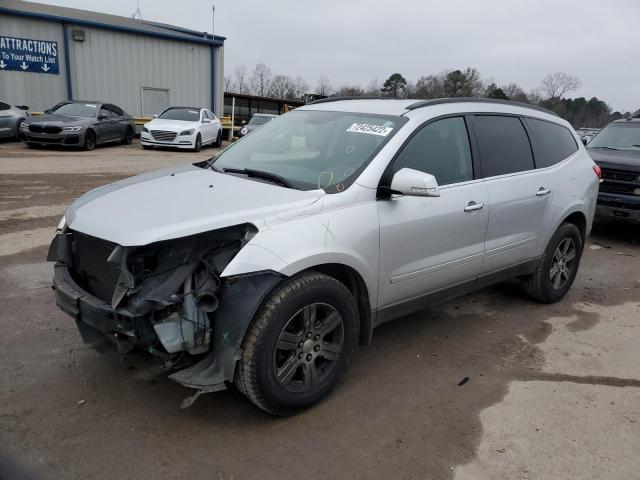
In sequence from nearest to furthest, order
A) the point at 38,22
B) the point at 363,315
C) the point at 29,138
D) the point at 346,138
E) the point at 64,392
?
the point at 64,392, the point at 363,315, the point at 346,138, the point at 29,138, the point at 38,22

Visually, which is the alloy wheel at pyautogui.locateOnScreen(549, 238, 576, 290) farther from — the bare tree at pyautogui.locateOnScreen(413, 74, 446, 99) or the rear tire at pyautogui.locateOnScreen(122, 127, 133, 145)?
the rear tire at pyautogui.locateOnScreen(122, 127, 133, 145)

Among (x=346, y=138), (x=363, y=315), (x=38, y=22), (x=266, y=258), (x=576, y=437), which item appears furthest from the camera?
(x=38, y=22)

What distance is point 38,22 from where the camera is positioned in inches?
800

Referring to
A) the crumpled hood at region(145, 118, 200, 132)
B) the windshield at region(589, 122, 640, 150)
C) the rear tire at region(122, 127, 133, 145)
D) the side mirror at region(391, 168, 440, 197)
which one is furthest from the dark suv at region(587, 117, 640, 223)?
the rear tire at region(122, 127, 133, 145)

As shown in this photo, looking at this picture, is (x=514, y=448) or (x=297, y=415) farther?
(x=297, y=415)

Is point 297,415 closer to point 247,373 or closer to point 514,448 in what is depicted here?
point 247,373

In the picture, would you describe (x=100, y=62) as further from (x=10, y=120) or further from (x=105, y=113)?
(x=105, y=113)

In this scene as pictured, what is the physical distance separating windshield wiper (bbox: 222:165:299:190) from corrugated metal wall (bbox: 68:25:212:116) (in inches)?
821

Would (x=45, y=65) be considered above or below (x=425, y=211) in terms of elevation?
above

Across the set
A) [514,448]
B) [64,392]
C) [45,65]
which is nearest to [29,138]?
[45,65]

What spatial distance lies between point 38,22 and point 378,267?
22.1 meters

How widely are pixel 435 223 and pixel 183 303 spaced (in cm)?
181

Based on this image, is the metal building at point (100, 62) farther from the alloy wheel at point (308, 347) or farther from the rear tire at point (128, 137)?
the alloy wheel at point (308, 347)

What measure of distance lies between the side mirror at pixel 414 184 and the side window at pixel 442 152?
211mm
